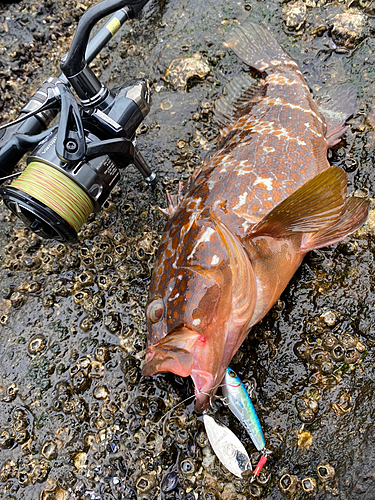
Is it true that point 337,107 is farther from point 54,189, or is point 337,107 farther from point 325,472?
point 325,472

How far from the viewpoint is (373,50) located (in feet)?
11.2

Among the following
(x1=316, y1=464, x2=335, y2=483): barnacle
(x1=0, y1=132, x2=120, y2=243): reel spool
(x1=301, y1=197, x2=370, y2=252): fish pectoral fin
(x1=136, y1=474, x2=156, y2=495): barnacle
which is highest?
(x1=0, y1=132, x2=120, y2=243): reel spool

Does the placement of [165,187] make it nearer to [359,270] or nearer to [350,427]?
[359,270]

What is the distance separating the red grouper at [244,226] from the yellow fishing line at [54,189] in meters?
0.66

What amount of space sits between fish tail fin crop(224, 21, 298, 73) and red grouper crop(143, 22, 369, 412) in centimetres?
29

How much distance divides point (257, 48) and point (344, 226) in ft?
6.66

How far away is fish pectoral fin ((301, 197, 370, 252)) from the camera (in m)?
2.45

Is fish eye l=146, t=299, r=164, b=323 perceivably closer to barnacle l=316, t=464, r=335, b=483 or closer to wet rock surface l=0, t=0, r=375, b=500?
wet rock surface l=0, t=0, r=375, b=500

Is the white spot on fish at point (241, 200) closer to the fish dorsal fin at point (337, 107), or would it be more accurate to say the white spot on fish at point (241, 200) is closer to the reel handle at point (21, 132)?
the fish dorsal fin at point (337, 107)

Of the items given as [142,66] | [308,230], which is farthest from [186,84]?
[308,230]

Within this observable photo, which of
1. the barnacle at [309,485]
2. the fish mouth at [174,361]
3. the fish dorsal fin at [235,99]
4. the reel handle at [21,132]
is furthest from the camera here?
the fish dorsal fin at [235,99]

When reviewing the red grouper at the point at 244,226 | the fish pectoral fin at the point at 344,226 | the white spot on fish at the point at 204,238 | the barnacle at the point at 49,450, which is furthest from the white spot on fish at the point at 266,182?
the barnacle at the point at 49,450

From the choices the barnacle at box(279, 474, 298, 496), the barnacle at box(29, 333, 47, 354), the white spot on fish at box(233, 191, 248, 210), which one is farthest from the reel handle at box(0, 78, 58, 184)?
the barnacle at box(279, 474, 298, 496)

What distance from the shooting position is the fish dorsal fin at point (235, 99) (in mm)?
3184
